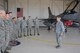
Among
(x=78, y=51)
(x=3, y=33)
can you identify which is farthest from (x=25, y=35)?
(x=3, y=33)

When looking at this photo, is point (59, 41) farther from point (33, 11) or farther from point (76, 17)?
point (33, 11)

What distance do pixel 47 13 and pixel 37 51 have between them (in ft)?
60.4

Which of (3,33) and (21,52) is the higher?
(3,33)

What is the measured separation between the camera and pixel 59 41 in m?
11.6

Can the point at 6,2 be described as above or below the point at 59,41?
above

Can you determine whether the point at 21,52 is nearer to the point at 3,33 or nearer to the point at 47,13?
the point at 3,33

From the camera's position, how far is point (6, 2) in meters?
28.0

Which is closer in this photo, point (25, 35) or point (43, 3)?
point (25, 35)

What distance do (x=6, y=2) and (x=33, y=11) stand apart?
3.50m

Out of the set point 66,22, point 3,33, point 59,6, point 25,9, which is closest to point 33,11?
point 25,9

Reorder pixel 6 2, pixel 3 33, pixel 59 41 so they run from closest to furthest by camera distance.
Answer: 1. pixel 3 33
2. pixel 59 41
3. pixel 6 2

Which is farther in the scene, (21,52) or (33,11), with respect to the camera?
(33,11)

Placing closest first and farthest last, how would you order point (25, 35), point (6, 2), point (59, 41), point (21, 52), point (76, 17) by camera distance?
1. point (21, 52)
2. point (59, 41)
3. point (25, 35)
4. point (76, 17)
5. point (6, 2)

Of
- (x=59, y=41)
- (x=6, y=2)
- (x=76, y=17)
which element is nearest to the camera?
(x=59, y=41)
